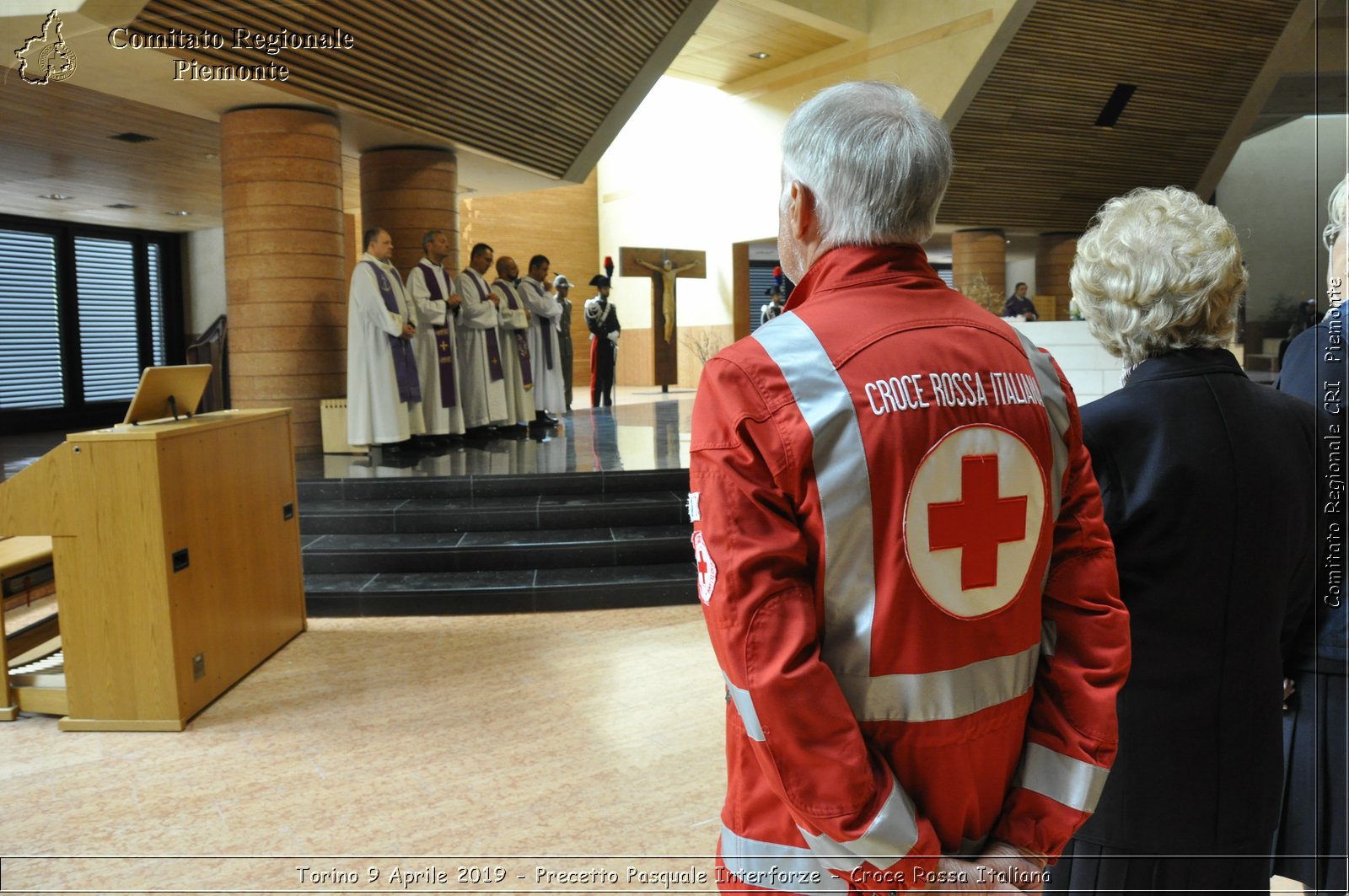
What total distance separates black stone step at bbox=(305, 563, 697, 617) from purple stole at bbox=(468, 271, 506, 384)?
436cm

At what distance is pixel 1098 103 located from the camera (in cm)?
1264

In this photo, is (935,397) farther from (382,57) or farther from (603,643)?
(382,57)

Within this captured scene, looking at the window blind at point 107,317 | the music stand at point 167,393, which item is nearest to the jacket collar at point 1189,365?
the music stand at point 167,393

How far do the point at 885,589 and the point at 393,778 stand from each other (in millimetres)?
2296

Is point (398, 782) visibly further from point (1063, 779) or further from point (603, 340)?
point (603, 340)

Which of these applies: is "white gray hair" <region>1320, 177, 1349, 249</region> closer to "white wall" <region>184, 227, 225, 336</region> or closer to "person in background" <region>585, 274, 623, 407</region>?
"person in background" <region>585, 274, 623, 407</region>

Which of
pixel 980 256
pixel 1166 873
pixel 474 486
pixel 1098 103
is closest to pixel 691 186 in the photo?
pixel 980 256

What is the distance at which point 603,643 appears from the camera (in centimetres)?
420

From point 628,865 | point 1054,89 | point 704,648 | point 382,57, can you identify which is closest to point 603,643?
point 704,648

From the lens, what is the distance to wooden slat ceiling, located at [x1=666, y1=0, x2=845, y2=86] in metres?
12.4

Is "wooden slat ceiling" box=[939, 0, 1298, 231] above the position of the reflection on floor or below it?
above

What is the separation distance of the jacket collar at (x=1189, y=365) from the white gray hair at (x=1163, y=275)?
0.01 m

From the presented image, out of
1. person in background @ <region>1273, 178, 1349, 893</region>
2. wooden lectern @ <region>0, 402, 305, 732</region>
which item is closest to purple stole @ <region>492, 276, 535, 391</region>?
wooden lectern @ <region>0, 402, 305, 732</region>

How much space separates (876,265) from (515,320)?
8.54 metres
